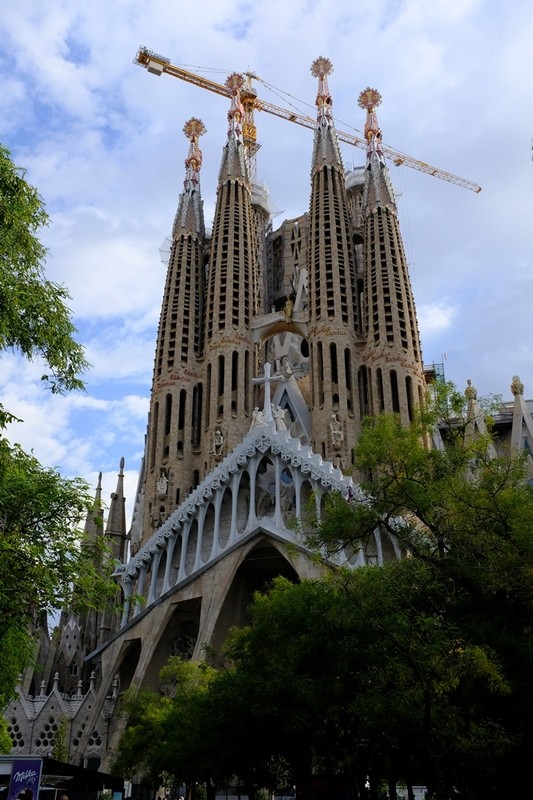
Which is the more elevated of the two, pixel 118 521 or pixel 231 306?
pixel 231 306

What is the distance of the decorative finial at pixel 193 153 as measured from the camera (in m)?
47.8

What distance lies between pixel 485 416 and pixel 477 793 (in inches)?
231

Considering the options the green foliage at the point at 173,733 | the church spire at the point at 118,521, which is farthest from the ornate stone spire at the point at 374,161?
the green foliage at the point at 173,733

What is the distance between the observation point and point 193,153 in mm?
49156

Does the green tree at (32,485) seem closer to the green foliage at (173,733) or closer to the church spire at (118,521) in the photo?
the green foliage at (173,733)

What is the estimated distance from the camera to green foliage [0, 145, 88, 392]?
9656 mm

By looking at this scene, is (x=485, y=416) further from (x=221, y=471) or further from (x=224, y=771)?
(x=221, y=471)

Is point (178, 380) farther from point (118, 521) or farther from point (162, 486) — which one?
point (118, 521)

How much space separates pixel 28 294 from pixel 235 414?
2784cm

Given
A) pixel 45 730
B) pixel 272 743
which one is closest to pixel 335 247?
pixel 45 730

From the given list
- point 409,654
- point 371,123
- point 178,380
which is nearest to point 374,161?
point 371,123

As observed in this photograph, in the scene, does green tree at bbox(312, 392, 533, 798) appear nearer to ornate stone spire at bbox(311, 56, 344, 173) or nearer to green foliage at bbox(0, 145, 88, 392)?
green foliage at bbox(0, 145, 88, 392)

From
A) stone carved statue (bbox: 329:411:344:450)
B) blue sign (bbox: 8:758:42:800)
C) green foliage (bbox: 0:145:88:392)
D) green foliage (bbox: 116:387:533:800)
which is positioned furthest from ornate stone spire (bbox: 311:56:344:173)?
blue sign (bbox: 8:758:42:800)

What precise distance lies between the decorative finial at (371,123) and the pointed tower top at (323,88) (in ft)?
6.66
